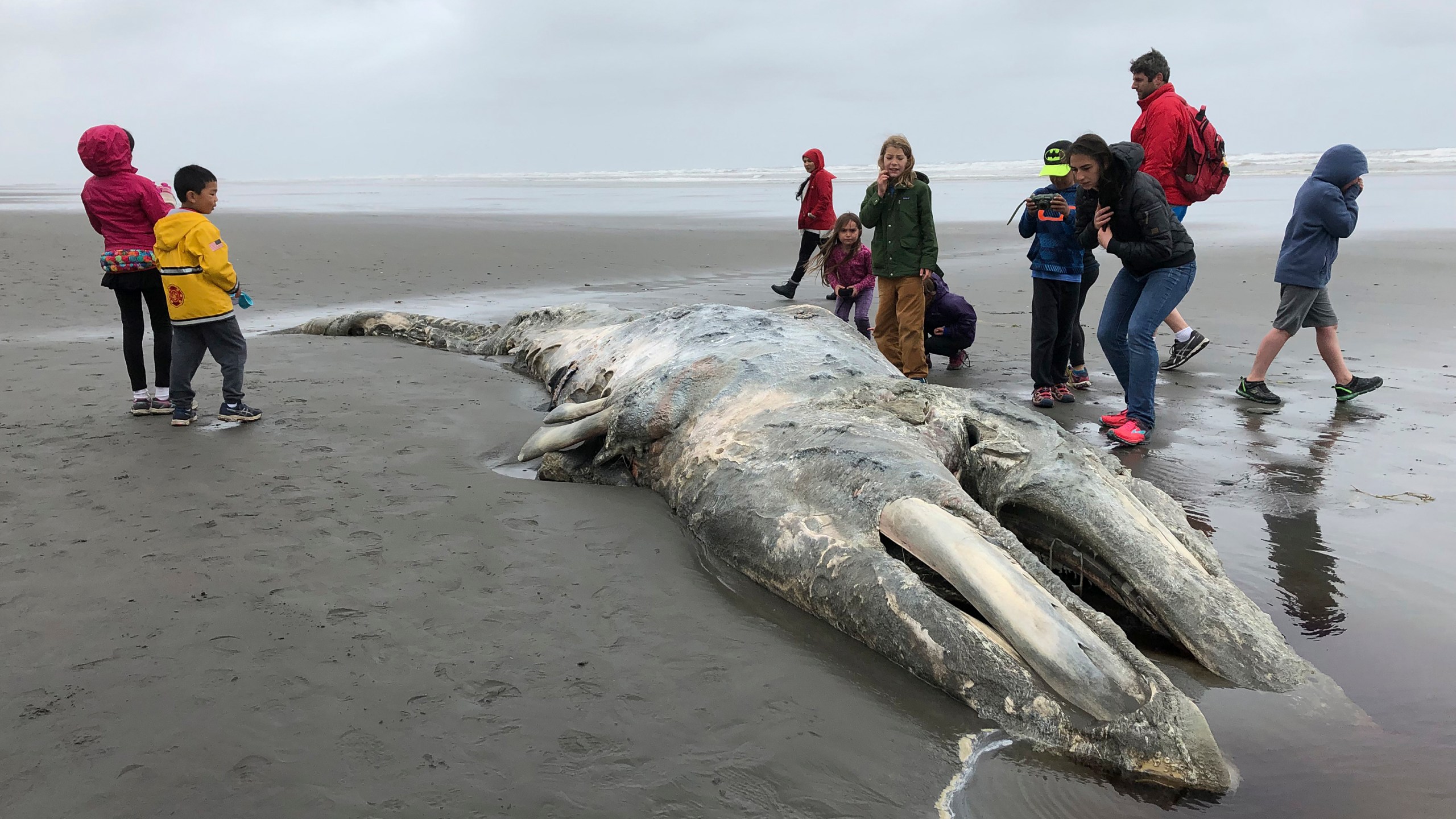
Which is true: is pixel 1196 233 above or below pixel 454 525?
above

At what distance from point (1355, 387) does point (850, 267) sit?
4.70 meters

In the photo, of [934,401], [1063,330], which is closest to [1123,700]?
[934,401]

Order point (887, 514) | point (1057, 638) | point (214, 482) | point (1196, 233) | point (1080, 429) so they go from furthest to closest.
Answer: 1. point (1196, 233)
2. point (1080, 429)
3. point (214, 482)
4. point (887, 514)
5. point (1057, 638)

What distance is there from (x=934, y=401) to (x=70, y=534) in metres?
A: 3.85

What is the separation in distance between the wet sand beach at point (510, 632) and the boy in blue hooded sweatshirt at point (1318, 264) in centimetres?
30

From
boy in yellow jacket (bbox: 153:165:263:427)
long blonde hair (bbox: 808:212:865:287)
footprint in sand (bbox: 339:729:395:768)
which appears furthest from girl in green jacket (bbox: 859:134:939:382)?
footprint in sand (bbox: 339:729:395:768)

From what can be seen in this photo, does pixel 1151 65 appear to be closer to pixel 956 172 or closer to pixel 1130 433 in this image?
pixel 1130 433

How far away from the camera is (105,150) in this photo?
5.59 meters

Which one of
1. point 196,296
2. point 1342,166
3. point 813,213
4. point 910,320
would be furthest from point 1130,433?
point 813,213

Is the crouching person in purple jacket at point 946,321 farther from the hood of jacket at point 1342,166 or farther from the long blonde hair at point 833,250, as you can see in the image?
the hood of jacket at point 1342,166

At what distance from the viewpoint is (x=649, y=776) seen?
95.1 inches

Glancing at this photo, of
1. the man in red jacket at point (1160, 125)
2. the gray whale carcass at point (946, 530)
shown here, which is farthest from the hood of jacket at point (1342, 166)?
the gray whale carcass at point (946, 530)

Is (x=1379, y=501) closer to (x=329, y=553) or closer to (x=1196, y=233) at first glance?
(x=329, y=553)

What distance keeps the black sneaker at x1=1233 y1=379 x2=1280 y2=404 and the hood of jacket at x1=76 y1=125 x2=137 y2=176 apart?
325 inches
